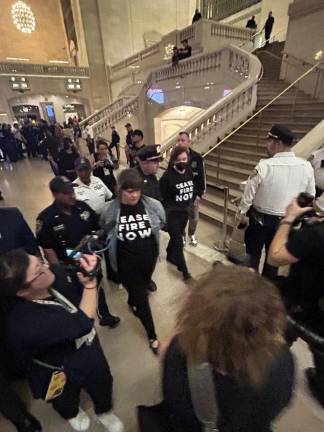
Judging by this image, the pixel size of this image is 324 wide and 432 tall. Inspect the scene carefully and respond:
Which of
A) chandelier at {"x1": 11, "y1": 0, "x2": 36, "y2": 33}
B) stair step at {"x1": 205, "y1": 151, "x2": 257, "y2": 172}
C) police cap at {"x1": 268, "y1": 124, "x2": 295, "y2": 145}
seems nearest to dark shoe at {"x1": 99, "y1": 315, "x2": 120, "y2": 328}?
police cap at {"x1": 268, "y1": 124, "x2": 295, "y2": 145}

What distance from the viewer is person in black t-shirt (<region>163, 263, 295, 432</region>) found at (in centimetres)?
66

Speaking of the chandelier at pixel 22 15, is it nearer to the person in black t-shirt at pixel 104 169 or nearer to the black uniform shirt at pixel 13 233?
the person in black t-shirt at pixel 104 169

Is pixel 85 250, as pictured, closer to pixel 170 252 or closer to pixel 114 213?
pixel 114 213

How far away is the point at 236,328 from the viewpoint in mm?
651

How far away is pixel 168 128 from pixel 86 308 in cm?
1308

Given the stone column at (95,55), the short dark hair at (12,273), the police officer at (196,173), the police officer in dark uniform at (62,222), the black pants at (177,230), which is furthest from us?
the stone column at (95,55)

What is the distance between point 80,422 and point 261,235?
6.90ft

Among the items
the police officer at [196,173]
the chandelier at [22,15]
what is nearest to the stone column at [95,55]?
the chandelier at [22,15]

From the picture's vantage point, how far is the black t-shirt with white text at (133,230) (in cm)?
194

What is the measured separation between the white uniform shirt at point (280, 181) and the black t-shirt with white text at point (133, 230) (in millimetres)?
1070

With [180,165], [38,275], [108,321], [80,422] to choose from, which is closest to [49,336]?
[38,275]

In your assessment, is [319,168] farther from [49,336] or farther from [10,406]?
[10,406]

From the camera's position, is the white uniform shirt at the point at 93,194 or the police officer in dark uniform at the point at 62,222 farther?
the white uniform shirt at the point at 93,194

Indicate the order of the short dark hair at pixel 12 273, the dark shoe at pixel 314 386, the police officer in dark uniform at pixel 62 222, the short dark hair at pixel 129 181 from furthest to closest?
the police officer in dark uniform at pixel 62 222 < the short dark hair at pixel 129 181 < the dark shoe at pixel 314 386 < the short dark hair at pixel 12 273
